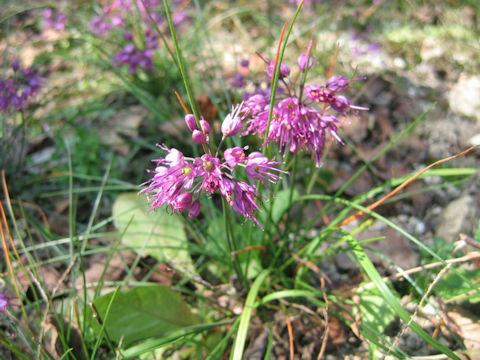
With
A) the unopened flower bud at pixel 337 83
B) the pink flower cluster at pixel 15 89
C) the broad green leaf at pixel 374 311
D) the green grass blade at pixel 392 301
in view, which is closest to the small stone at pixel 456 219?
the broad green leaf at pixel 374 311

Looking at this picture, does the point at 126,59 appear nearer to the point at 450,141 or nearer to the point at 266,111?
the point at 266,111

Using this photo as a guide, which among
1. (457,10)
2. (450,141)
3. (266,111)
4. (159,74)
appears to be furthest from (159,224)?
(457,10)

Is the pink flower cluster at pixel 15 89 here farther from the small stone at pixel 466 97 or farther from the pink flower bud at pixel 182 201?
the small stone at pixel 466 97

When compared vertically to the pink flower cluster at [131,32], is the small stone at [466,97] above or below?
below

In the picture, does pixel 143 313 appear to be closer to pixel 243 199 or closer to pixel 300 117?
pixel 243 199

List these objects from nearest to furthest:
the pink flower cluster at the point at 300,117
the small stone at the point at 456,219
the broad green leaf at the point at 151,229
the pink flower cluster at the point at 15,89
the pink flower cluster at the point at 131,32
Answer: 1. the pink flower cluster at the point at 300,117
2. the broad green leaf at the point at 151,229
3. the small stone at the point at 456,219
4. the pink flower cluster at the point at 15,89
5. the pink flower cluster at the point at 131,32

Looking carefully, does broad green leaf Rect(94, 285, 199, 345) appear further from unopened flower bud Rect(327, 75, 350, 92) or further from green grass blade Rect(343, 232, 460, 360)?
unopened flower bud Rect(327, 75, 350, 92)
